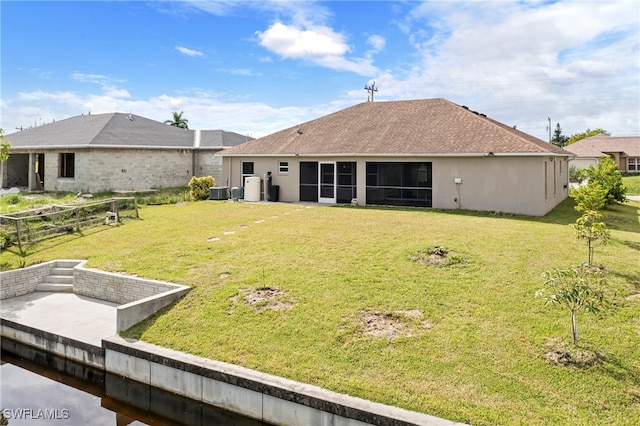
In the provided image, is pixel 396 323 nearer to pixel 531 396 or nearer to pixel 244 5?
pixel 531 396

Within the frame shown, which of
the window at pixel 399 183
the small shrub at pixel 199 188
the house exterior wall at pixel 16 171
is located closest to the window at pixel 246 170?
the small shrub at pixel 199 188

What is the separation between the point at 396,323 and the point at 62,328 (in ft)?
22.3

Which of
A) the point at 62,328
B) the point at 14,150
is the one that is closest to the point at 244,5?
the point at 62,328

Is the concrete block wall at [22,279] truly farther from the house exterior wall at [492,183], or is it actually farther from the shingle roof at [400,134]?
the house exterior wall at [492,183]

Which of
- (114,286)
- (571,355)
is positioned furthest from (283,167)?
(571,355)

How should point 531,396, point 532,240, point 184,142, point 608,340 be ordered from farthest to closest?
1. point 184,142
2. point 532,240
3. point 608,340
4. point 531,396

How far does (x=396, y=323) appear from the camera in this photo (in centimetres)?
704

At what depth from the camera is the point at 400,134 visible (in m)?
20.0

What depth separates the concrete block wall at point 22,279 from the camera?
34.9ft

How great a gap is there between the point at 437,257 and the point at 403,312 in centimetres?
287

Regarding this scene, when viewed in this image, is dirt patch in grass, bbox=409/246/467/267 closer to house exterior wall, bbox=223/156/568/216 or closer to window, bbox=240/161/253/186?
house exterior wall, bbox=223/156/568/216

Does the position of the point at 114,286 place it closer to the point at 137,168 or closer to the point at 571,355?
the point at 571,355

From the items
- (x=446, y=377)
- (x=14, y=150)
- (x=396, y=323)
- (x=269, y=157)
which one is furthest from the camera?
(x=14, y=150)

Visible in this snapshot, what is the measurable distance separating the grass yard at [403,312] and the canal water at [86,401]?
0.81 m
